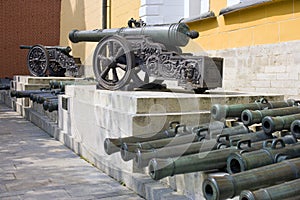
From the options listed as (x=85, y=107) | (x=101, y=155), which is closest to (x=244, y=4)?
(x=85, y=107)

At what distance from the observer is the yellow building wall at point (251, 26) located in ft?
20.5

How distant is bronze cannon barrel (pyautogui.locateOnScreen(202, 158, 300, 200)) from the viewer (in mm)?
2520

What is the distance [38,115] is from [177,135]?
18.3 ft

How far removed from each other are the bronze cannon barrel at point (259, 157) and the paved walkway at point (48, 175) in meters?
1.16

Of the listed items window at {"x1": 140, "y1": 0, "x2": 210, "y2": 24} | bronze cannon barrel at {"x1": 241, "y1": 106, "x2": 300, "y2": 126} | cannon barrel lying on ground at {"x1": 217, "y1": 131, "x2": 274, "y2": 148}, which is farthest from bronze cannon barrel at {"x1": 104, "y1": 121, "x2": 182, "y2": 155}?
window at {"x1": 140, "y1": 0, "x2": 210, "y2": 24}

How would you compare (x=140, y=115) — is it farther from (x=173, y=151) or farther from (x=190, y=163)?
(x=190, y=163)

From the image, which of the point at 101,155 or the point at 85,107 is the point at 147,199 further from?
the point at 85,107

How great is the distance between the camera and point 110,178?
15.2 feet

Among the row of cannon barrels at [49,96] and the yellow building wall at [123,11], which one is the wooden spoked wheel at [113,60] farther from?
the yellow building wall at [123,11]

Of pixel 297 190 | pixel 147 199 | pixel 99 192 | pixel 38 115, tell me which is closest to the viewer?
pixel 297 190

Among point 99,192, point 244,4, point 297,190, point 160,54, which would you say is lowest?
point 99,192

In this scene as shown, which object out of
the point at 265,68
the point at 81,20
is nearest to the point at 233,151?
the point at 265,68

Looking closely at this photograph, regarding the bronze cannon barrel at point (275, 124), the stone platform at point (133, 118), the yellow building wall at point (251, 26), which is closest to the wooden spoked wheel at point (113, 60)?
the stone platform at point (133, 118)

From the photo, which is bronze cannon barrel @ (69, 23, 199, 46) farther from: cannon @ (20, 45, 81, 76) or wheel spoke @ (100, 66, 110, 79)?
cannon @ (20, 45, 81, 76)
